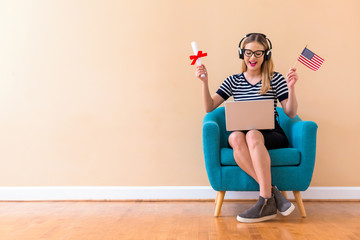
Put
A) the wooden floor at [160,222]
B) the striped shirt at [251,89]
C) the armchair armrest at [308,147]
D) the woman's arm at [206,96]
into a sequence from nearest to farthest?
the wooden floor at [160,222]
the armchair armrest at [308,147]
the woman's arm at [206,96]
the striped shirt at [251,89]

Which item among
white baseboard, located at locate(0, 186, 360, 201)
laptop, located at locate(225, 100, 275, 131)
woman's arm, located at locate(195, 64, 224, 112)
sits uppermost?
woman's arm, located at locate(195, 64, 224, 112)

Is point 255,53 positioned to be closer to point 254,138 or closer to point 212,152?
point 254,138

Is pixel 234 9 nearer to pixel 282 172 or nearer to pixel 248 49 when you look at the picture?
pixel 248 49

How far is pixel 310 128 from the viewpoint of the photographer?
100 inches

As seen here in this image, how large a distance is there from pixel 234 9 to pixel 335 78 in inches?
35.6

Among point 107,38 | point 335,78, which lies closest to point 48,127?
point 107,38

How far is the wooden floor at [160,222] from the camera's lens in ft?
7.15

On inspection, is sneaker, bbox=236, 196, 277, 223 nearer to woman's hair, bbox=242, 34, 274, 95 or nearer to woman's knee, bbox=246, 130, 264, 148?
woman's knee, bbox=246, 130, 264, 148

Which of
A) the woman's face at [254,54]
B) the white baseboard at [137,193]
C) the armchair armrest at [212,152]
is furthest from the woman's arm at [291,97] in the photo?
the white baseboard at [137,193]

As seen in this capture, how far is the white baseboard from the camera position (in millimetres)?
3180

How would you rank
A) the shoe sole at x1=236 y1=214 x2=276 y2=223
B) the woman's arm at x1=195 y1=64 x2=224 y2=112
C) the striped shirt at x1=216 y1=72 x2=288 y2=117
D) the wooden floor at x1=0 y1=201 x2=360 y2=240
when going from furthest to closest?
the striped shirt at x1=216 y1=72 x2=288 y2=117 < the woman's arm at x1=195 y1=64 x2=224 y2=112 < the shoe sole at x1=236 y1=214 x2=276 y2=223 < the wooden floor at x1=0 y1=201 x2=360 y2=240

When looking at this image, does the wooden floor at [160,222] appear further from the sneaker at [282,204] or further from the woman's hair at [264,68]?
the woman's hair at [264,68]

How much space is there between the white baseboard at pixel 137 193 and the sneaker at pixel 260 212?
736mm

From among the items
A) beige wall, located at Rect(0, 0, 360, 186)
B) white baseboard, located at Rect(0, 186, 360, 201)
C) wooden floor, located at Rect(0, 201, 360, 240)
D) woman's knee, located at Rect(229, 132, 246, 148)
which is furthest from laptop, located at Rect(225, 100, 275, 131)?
white baseboard, located at Rect(0, 186, 360, 201)
